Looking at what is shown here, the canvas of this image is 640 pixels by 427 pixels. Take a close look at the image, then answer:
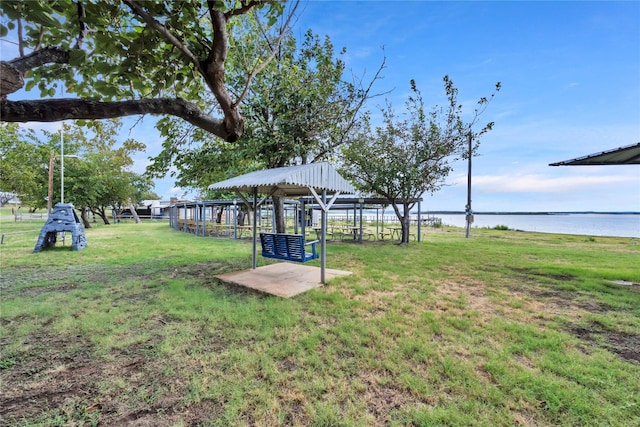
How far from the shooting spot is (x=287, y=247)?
593 centimetres

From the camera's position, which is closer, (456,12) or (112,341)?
(112,341)

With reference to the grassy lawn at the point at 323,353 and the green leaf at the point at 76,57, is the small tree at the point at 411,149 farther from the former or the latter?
the green leaf at the point at 76,57

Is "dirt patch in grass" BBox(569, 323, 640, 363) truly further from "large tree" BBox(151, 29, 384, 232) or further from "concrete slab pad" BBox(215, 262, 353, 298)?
"large tree" BBox(151, 29, 384, 232)

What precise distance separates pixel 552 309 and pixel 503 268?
338 cm

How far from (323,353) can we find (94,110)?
304cm

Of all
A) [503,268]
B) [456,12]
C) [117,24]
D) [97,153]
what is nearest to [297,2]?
[117,24]

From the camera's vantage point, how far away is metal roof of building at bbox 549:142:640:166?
18.8 ft

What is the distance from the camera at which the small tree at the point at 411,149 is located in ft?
39.1

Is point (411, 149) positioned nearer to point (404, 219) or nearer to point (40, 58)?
point (404, 219)

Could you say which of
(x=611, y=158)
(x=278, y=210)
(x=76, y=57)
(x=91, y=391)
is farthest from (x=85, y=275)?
(x=611, y=158)

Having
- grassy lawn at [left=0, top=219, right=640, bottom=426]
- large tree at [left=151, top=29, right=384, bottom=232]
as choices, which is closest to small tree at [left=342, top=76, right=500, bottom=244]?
large tree at [left=151, top=29, right=384, bottom=232]

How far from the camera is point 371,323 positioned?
12.0 ft

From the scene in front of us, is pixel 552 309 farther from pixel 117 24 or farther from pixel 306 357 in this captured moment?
pixel 117 24

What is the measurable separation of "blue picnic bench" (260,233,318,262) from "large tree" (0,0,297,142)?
303 cm
